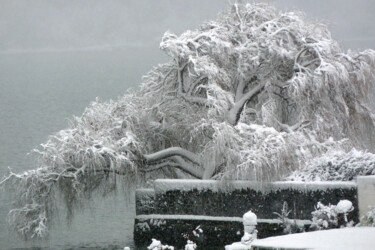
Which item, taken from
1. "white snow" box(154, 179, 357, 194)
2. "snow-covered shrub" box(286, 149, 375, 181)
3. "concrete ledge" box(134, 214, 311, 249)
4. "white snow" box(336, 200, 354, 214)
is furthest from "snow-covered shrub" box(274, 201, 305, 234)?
"white snow" box(336, 200, 354, 214)

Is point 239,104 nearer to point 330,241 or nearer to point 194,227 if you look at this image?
point 194,227

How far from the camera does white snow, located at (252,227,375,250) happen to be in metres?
11.7

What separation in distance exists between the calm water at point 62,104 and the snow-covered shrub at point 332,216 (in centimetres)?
521

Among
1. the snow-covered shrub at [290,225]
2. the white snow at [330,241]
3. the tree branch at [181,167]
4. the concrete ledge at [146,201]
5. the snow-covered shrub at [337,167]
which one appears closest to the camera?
the white snow at [330,241]

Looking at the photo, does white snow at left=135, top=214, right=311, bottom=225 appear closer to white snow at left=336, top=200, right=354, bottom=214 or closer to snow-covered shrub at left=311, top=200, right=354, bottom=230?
snow-covered shrub at left=311, top=200, right=354, bottom=230

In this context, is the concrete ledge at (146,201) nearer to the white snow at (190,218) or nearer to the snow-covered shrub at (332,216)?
the white snow at (190,218)

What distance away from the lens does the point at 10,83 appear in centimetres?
5203

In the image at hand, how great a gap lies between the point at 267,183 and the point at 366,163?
2.39 m

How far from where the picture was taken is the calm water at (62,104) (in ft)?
68.6

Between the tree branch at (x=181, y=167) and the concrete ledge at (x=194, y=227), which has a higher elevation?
Answer: the tree branch at (x=181, y=167)

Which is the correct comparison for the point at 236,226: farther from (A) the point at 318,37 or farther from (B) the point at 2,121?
(B) the point at 2,121

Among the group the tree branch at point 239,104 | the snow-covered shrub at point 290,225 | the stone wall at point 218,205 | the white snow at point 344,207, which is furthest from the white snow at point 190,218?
the tree branch at point 239,104

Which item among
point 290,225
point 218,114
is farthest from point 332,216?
point 218,114

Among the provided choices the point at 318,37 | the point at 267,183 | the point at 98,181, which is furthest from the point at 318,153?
the point at 98,181
